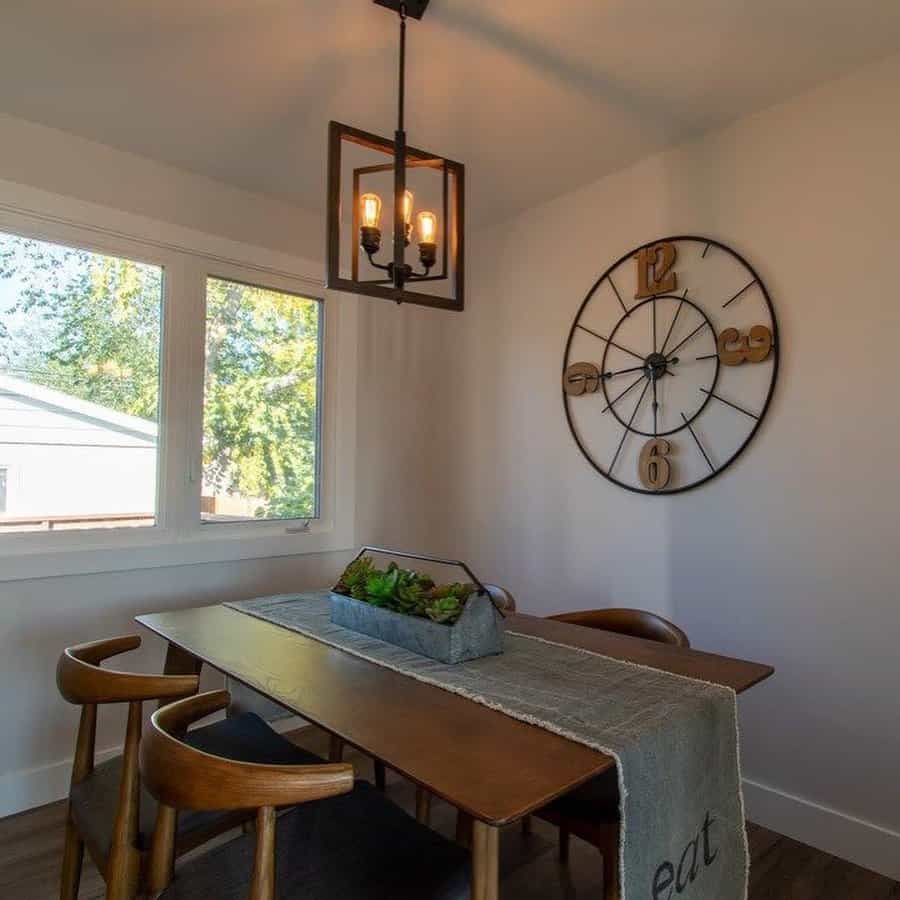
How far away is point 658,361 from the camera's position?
2375 millimetres

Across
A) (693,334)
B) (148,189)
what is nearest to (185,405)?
(148,189)

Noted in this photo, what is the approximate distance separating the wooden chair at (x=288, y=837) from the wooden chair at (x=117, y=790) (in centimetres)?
8

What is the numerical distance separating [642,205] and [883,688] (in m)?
1.92

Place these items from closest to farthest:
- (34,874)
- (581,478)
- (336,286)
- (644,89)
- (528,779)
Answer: (528,779) → (336,286) → (34,874) → (644,89) → (581,478)

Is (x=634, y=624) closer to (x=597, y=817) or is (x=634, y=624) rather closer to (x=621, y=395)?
(x=597, y=817)

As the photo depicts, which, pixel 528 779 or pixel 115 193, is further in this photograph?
pixel 115 193

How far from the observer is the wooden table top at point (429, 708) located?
902 millimetres

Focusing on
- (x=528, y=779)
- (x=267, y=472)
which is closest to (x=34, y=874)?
(x=267, y=472)

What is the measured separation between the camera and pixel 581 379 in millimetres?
2664

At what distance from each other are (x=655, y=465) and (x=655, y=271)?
30.4 inches

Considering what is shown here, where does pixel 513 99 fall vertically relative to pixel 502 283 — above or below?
above

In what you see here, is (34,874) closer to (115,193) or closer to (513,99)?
(115,193)

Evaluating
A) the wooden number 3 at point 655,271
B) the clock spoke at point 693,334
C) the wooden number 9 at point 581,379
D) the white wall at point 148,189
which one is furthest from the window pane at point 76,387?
the clock spoke at point 693,334

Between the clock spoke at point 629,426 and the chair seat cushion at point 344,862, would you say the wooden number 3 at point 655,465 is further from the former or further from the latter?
the chair seat cushion at point 344,862
